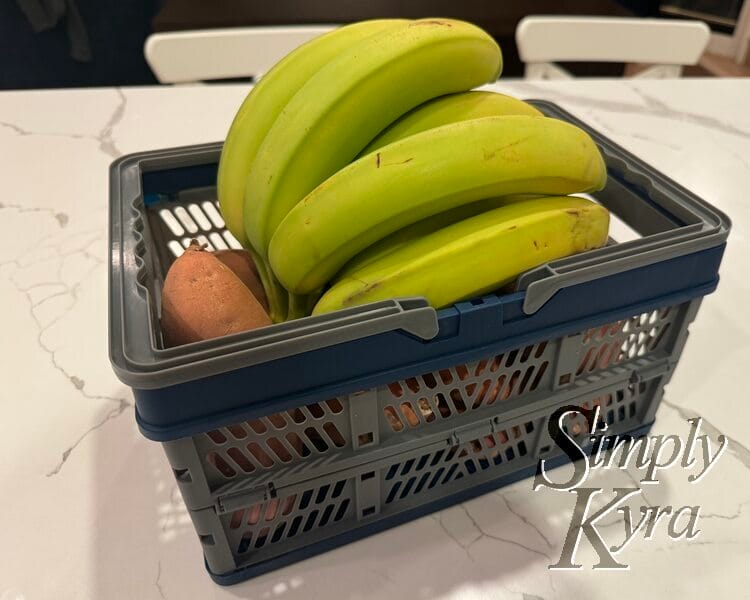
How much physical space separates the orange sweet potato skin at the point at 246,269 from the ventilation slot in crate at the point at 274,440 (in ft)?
0.43

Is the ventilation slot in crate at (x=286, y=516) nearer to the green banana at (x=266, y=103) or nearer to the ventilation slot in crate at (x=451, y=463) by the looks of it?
the ventilation slot in crate at (x=451, y=463)

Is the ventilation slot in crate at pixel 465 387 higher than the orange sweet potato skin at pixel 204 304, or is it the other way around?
the orange sweet potato skin at pixel 204 304

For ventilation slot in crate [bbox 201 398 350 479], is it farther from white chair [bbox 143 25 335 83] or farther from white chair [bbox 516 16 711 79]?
white chair [bbox 516 16 711 79]

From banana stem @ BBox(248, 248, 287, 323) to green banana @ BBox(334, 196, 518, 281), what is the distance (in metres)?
0.07

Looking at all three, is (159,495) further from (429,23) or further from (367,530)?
(429,23)

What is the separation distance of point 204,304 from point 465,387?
195 millimetres

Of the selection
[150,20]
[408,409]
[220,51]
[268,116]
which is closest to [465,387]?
[408,409]

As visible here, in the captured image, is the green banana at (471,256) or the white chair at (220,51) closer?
the green banana at (471,256)

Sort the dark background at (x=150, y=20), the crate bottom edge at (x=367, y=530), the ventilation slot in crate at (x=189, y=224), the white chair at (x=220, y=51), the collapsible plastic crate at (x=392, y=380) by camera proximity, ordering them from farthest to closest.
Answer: the dark background at (x=150, y=20) < the white chair at (x=220, y=51) < the ventilation slot in crate at (x=189, y=224) < the crate bottom edge at (x=367, y=530) < the collapsible plastic crate at (x=392, y=380)

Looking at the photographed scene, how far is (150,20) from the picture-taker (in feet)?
7.20

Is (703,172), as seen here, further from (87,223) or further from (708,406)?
(87,223)

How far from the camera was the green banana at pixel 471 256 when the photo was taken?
405 millimetres

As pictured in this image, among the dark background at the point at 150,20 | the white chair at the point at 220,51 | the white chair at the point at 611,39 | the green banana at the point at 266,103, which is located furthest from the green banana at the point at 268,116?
the dark background at the point at 150,20

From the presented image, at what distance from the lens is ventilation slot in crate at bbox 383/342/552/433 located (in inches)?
17.1
